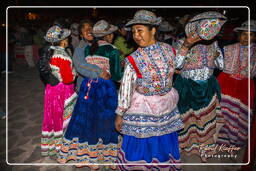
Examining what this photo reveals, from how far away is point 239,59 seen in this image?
3500 mm

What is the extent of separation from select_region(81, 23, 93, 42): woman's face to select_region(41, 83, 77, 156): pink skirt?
2.76ft

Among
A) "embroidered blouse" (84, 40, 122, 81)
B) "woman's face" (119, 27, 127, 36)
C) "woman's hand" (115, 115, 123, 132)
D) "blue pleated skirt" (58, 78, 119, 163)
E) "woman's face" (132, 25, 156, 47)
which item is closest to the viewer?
"woman's face" (132, 25, 156, 47)

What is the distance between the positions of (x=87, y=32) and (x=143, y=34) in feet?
4.29

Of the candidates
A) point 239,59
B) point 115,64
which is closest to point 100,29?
point 115,64

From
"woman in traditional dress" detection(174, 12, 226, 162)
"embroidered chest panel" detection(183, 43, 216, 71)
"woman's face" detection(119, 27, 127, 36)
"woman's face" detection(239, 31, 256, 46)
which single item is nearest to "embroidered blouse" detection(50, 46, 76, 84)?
"woman in traditional dress" detection(174, 12, 226, 162)

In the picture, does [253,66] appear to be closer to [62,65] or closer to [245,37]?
[245,37]

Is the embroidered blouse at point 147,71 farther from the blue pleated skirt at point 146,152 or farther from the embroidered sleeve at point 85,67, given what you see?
the embroidered sleeve at point 85,67

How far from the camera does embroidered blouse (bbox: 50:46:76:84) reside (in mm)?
3002

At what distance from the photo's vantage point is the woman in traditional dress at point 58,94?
3.04 metres

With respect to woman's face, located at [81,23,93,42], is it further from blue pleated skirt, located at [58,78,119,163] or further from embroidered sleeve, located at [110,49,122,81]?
blue pleated skirt, located at [58,78,119,163]

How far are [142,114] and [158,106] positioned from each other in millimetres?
213

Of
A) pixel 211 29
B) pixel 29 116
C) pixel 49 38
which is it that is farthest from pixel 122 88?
pixel 29 116

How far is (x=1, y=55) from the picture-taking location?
28.1 feet

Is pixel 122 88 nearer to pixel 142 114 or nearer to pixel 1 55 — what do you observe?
pixel 142 114
